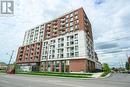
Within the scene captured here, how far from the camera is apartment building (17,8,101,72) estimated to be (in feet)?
228

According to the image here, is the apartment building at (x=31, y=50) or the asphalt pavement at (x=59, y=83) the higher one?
the apartment building at (x=31, y=50)

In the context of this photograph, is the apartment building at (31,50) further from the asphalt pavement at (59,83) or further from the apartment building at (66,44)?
the asphalt pavement at (59,83)

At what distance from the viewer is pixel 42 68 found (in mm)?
84688

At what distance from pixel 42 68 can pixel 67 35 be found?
22.0 meters

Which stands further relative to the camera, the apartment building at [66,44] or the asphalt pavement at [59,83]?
the apartment building at [66,44]

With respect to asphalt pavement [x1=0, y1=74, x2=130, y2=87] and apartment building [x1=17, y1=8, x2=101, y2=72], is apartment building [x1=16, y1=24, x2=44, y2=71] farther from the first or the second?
asphalt pavement [x1=0, y1=74, x2=130, y2=87]

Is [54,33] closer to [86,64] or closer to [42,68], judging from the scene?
[42,68]

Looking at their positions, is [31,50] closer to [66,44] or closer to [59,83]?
[66,44]

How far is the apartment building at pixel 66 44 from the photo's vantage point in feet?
228

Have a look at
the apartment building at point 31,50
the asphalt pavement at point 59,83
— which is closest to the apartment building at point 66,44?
the apartment building at point 31,50

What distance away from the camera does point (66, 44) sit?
76.1 metres

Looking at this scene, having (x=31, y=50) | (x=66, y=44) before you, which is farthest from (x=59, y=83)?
(x=31, y=50)

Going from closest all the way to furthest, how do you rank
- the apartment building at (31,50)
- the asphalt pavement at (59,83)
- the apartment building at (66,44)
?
the asphalt pavement at (59,83) < the apartment building at (66,44) < the apartment building at (31,50)

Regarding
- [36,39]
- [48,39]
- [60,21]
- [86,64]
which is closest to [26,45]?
[36,39]
